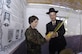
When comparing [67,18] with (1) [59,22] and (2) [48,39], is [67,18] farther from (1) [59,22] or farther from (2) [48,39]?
(2) [48,39]

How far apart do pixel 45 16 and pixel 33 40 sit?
10.4 inches

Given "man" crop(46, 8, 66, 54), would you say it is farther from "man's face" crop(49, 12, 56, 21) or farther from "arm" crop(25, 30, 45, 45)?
"arm" crop(25, 30, 45, 45)

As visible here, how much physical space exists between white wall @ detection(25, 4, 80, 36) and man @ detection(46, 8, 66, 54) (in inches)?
1.8

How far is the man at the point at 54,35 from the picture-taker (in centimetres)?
95

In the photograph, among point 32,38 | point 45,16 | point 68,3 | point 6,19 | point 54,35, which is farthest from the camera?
point 68,3

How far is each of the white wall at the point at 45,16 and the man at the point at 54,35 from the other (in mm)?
45

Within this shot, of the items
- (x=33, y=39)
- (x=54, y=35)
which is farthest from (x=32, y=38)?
(x=54, y=35)

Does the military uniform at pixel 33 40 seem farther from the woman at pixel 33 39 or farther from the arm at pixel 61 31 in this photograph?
the arm at pixel 61 31

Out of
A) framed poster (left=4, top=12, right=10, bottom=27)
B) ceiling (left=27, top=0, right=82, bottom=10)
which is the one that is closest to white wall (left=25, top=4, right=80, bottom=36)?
ceiling (left=27, top=0, right=82, bottom=10)

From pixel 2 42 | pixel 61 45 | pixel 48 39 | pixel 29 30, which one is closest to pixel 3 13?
pixel 2 42

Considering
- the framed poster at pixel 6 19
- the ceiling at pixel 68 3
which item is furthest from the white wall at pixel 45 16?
the framed poster at pixel 6 19

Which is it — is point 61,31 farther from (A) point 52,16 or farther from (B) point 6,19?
(B) point 6,19

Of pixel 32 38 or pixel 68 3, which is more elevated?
pixel 68 3

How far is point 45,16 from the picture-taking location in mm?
1046
